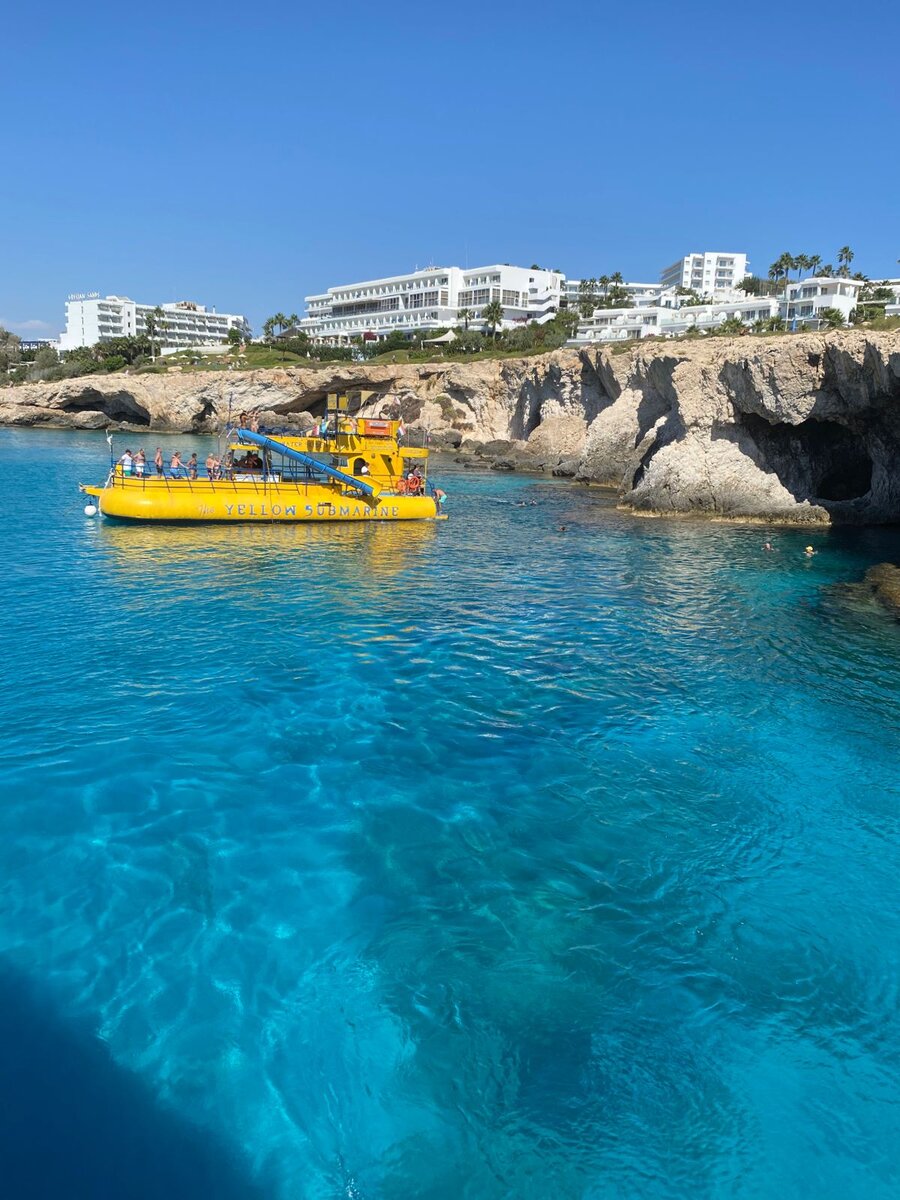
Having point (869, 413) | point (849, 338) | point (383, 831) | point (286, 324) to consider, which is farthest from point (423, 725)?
point (286, 324)

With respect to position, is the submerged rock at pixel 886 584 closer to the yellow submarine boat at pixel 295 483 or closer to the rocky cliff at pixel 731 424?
the rocky cliff at pixel 731 424

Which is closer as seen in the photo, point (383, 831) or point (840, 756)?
point (383, 831)

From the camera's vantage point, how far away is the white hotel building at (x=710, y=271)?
137 metres

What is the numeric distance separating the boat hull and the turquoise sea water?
12.2 metres

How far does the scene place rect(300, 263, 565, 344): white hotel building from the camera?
124562 millimetres

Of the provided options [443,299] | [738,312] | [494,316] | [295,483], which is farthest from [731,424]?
[443,299]

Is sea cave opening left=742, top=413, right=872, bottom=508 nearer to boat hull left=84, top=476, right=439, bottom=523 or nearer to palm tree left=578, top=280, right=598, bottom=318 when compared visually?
boat hull left=84, top=476, right=439, bottom=523

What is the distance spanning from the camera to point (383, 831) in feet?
34.7

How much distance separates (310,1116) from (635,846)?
5376mm

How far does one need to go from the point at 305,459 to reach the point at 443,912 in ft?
88.6

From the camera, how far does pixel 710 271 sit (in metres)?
138

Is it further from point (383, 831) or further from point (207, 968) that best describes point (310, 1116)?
point (383, 831)

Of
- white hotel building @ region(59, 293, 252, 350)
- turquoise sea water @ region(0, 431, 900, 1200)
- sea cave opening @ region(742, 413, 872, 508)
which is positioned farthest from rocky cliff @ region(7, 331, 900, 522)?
white hotel building @ region(59, 293, 252, 350)

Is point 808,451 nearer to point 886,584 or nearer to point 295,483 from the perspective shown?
point 886,584
